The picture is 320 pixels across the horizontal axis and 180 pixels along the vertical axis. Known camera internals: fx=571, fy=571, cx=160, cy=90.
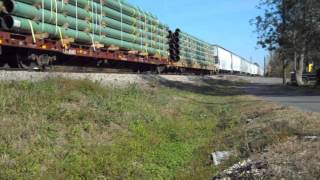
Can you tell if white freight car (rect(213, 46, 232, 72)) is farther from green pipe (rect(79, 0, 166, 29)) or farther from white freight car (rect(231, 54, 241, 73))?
green pipe (rect(79, 0, 166, 29))

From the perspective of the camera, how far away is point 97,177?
27.8ft

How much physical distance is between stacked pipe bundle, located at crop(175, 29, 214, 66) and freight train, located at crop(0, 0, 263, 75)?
15.3 ft

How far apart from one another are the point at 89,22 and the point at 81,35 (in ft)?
4.04

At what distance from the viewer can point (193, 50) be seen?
54.5 meters

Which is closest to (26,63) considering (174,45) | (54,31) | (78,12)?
(54,31)

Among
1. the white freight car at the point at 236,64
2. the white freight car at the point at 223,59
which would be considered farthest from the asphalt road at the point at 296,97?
the white freight car at the point at 236,64

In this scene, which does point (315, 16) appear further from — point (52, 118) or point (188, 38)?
point (52, 118)

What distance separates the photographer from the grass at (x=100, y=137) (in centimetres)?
851

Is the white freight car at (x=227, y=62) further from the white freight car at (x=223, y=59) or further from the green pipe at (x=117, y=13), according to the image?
the green pipe at (x=117, y=13)

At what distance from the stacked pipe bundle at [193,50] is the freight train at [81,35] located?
15.3ft

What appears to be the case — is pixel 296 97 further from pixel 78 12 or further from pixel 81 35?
pixel 78 12

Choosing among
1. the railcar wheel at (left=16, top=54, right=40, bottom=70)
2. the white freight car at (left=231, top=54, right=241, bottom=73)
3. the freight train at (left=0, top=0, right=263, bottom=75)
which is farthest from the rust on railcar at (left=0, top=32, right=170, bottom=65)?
the white freight car at (left=231, top=54, right=241, bottom=73)

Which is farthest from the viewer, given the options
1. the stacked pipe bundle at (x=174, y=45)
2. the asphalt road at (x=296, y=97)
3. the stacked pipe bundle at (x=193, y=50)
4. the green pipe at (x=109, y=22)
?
the stacked pipe bundle at (x=193, y=50)

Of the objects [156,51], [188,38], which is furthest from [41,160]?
[188,38]
